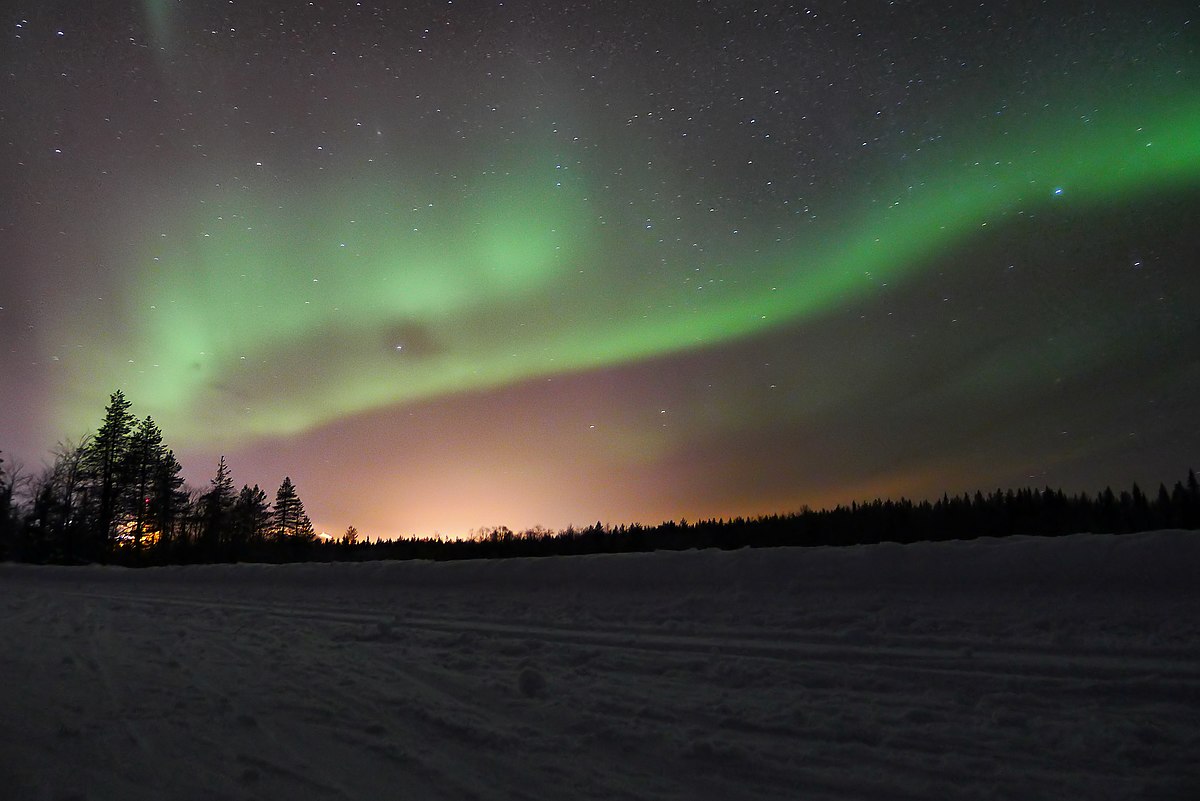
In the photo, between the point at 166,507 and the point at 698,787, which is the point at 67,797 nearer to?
the point at 698,787

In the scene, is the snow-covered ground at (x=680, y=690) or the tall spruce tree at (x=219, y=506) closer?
the snow-covered ground at (x=680, y=690)

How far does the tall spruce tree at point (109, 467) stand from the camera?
45.8m

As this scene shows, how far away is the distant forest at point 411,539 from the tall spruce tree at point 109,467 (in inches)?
2.9

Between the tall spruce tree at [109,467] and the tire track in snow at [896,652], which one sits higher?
the tall spruce tree at [109,467]

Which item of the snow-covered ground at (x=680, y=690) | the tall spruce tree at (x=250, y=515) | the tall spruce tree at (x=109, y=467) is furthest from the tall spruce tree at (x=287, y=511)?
the snow-covered ground at (x=680, y=690)

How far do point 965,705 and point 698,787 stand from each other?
189 cm

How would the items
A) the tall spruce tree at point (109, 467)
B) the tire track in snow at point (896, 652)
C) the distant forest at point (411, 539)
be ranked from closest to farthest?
the tire track in snow at point (896, 652), the distant forest at point (411, 539), the tall spruce tree at point (109, 467)

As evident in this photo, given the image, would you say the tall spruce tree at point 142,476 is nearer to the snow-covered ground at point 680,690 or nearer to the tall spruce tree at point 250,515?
A: the tall spruce tree at point 250,515

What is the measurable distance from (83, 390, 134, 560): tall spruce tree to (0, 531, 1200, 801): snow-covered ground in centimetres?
4735

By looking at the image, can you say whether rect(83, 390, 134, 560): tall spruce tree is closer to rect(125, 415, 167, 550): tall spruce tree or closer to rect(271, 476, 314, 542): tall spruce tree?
rect(125, 415, 167, 550): tall spruce tree

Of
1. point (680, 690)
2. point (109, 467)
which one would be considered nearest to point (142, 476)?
point (109, 467)

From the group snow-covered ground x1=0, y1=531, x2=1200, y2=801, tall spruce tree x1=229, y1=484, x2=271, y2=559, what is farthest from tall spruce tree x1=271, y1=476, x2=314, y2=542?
snow-covered ground x1=0, y1=531, x2=1200, y2=801

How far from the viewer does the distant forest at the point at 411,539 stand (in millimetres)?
9695

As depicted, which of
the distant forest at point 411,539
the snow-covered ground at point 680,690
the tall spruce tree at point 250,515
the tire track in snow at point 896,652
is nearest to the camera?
the snow-covered ground at point 680,690
